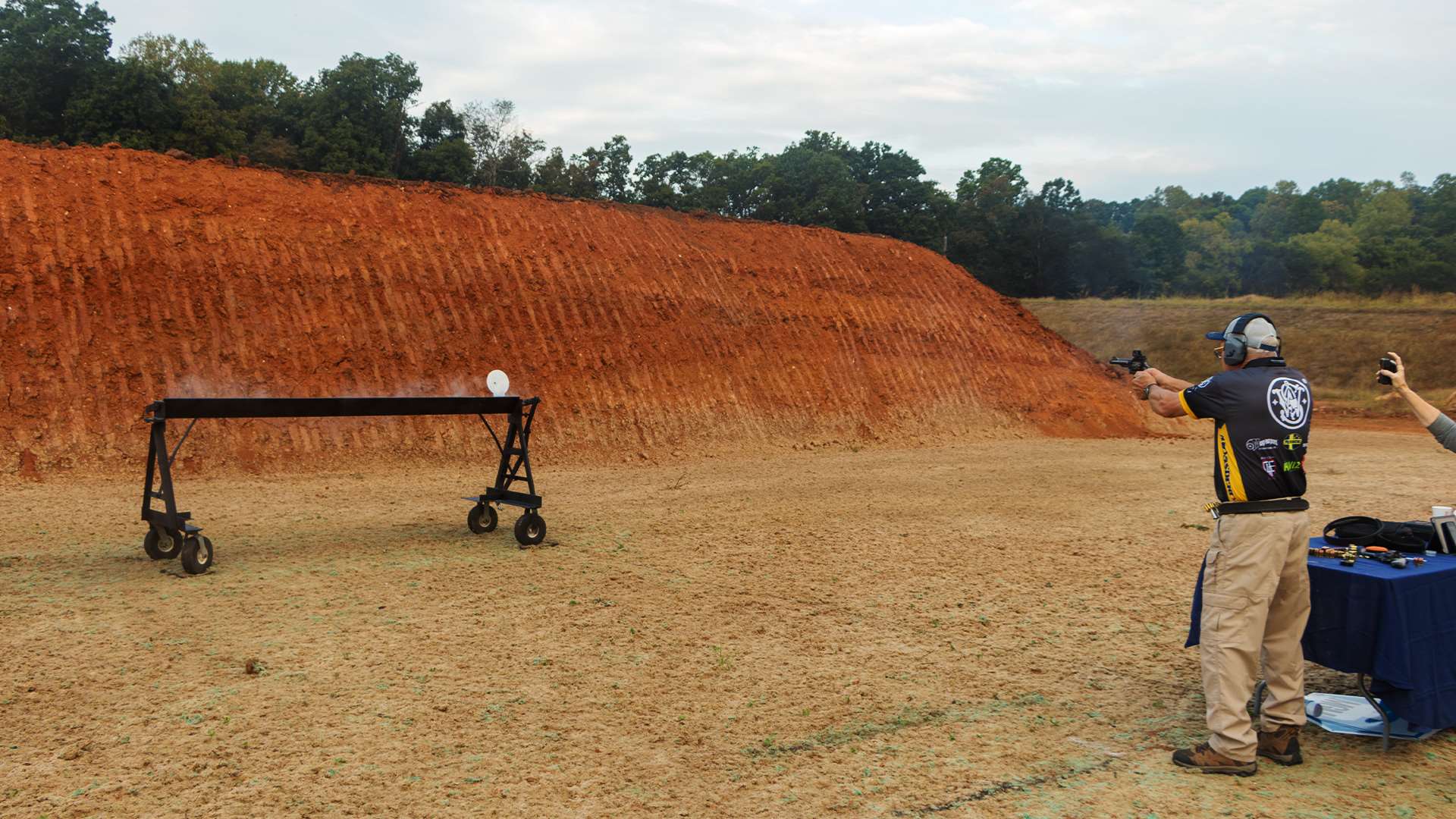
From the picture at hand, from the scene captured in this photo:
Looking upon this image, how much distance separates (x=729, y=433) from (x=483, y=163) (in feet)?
88.6

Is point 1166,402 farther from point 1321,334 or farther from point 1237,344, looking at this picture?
point 1321,334

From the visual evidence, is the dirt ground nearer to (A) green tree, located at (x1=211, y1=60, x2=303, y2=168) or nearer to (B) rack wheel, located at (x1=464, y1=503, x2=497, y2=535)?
(B) rack wheel, located at (x1=464, y1=503, x2=497, y2=535)

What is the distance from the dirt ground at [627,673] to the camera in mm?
4797

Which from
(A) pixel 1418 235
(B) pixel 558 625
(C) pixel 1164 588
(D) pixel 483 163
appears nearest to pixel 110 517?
(B) pixel 558 625

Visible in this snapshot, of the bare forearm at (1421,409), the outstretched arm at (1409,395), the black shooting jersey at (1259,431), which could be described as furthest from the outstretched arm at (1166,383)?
the bare forearm at (1421,409)

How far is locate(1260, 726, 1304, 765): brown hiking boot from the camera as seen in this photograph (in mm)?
5172

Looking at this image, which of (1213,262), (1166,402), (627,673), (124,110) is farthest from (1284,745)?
(1213,262)

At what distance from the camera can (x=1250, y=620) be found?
5.07 meters

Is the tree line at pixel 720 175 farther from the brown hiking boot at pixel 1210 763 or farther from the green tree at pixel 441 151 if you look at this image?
the brown hiking boot at pixel 1210 763

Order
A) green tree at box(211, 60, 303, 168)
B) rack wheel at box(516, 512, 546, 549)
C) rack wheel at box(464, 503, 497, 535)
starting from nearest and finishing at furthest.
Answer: rack wheel at box(516, 512, 546, 549)
rack wheel at box(464, 503, 497, 535)
green tree at box(211, 60, 303, 168)

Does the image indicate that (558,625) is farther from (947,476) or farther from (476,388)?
(476,388)

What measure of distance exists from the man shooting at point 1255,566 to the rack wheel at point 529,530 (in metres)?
7.29

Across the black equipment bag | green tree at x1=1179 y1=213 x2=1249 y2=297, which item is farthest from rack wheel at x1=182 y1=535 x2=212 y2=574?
green tree at x1=1179 y1=213 x2=1249 y2=297

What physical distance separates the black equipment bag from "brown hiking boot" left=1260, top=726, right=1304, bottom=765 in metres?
1.22
